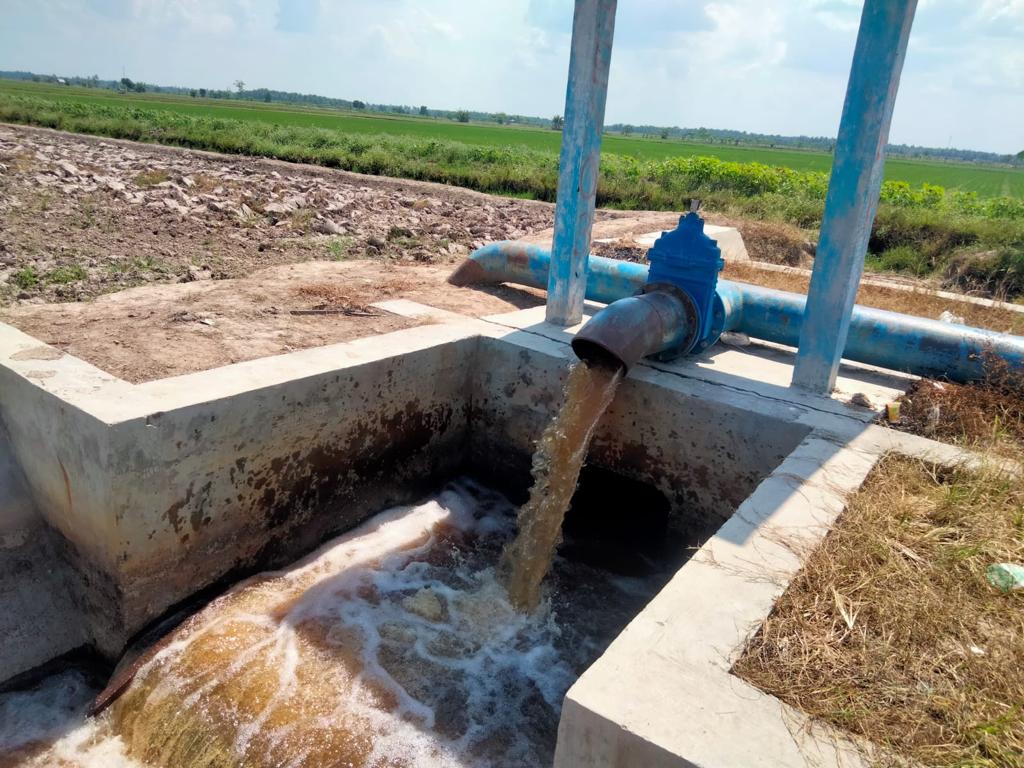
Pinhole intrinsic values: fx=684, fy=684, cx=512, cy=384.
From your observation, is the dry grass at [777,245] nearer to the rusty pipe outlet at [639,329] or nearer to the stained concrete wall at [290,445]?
the rusty pipe outlet at [639,329]

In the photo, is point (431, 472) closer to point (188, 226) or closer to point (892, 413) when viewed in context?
point (892, 413)

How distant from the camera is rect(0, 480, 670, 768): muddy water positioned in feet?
9.87

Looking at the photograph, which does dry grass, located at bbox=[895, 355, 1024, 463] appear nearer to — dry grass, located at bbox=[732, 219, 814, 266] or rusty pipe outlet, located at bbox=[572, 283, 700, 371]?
rusty pipe outlet, located at bbox=[572, 283, 700, 371]

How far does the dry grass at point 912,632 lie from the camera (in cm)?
183

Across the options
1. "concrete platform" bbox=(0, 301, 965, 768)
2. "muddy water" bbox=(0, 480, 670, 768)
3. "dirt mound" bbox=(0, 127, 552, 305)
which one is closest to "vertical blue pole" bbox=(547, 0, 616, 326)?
"concrete platform" bbox=(0, 301, 965, 768)

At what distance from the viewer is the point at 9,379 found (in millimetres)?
3525

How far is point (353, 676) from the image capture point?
10.9 ft

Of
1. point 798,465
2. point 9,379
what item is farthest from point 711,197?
point 9,379

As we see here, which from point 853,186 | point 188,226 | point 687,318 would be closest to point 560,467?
point 687,318

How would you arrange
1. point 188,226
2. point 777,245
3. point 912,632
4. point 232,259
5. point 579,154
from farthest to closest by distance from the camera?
1. point 777,245
2. point 188,226
3. point 232,259
4. point 579,154
5. point 912,632

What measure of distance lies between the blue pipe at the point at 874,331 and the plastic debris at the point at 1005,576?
2.22 metres

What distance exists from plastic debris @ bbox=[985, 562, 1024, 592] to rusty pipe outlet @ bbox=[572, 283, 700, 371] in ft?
6.34

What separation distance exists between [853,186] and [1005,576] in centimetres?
220

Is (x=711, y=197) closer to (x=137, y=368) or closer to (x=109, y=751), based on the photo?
(x=137, y=368)
